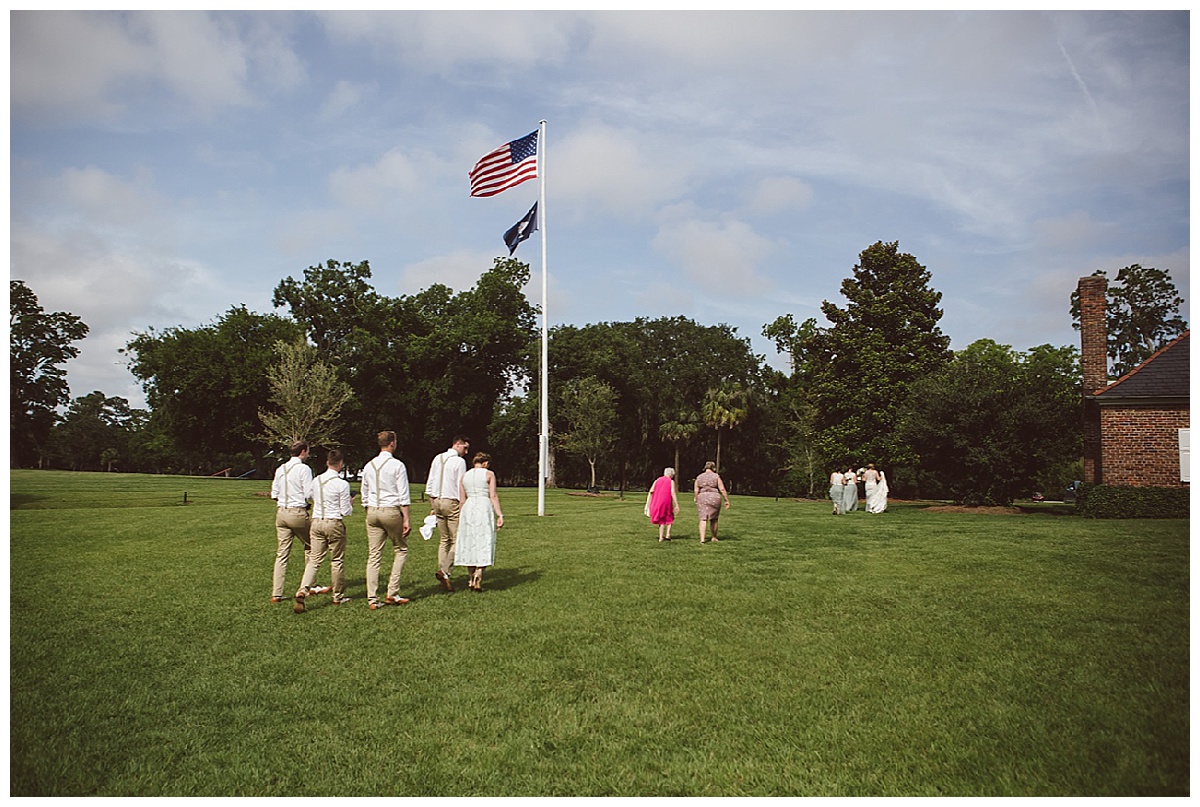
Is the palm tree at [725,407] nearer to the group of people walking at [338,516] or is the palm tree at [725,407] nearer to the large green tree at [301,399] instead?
the large green tree at [301,399]

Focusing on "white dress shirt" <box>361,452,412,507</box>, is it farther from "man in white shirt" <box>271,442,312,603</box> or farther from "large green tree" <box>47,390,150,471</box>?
"large green tree" <box>47,390,150,471</box>

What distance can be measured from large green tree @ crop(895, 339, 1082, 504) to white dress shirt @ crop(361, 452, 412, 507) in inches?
967

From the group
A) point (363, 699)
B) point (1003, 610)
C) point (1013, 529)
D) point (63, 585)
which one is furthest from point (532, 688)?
point (1013, 529)

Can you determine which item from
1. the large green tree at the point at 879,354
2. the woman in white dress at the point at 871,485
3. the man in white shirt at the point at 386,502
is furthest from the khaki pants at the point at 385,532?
the large green tree at the point at 879,354

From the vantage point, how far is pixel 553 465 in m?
63.5

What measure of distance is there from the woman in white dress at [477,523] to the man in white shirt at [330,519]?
1500mm

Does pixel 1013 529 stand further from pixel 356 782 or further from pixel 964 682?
pixel 356 782

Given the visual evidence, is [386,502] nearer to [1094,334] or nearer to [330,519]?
[330,519]

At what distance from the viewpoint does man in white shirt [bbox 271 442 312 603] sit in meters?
9.52

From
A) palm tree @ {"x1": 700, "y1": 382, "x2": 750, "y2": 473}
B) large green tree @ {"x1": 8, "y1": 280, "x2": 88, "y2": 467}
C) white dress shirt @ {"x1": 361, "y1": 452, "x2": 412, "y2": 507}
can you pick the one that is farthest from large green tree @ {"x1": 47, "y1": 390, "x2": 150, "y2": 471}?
white dress shirt @ {"x1": 361, "y1": 452, "x2": 412, "y2": 507}

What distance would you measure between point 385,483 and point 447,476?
4.73 ft

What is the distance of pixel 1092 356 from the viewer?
28.6 m

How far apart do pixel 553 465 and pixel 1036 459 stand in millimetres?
40520

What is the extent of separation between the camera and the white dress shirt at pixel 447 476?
10781mm
